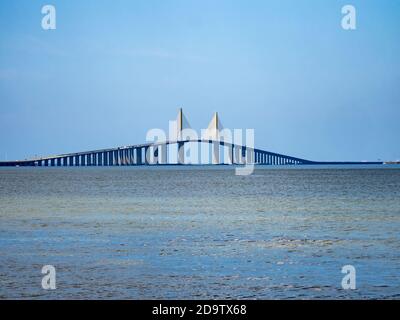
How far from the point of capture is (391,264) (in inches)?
746

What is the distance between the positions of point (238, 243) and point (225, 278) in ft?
21.7

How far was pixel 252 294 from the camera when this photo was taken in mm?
15273

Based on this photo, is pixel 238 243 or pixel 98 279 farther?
pixel 238 243

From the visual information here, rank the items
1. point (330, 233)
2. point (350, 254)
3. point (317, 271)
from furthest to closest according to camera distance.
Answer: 1. point (330, 233)
2. point (350, 254)
3. point (317, 271)

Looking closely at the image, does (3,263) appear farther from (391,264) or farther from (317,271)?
(391,264)
